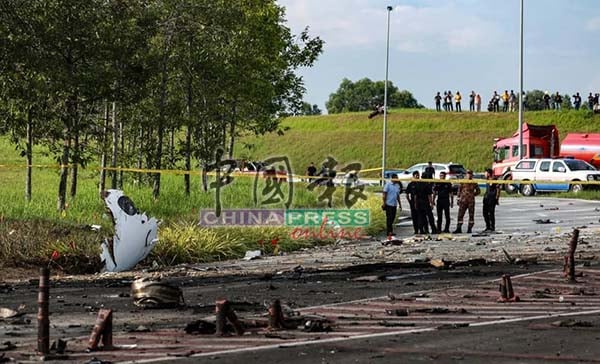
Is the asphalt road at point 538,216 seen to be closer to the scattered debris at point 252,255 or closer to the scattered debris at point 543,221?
the scattered debris at point 543,221

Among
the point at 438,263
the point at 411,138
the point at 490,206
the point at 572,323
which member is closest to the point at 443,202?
the point at 490,206

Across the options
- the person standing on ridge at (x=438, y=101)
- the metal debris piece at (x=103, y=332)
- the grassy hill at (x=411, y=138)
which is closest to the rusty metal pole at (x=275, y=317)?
the metal debris piece at (x=103, y=332)

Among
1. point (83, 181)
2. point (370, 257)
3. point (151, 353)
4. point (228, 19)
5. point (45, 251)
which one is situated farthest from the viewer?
point (83, 181)

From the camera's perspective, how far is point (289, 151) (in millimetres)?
83188

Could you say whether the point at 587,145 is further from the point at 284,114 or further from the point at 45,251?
the point at 45,251

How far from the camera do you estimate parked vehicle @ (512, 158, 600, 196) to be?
4700 centimetres

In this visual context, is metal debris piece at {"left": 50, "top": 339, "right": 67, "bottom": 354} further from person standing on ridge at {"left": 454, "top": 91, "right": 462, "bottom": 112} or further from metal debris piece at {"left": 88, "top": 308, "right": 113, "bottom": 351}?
person standing on ridge at {"left": 454, "top": 91, "right": 462, "bottom": 112}

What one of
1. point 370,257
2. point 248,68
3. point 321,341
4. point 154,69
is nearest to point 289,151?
point 248,68

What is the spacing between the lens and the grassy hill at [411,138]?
248 feet

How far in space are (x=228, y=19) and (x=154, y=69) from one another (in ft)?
16.0

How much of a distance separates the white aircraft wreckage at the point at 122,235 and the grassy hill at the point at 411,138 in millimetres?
52057

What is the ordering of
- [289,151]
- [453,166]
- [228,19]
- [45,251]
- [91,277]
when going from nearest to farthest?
[91,277]
[45,251]
[228,19]
[453,166]
[289,151]

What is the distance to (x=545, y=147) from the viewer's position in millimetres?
55750

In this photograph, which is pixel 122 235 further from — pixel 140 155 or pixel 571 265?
pixel 140 155
